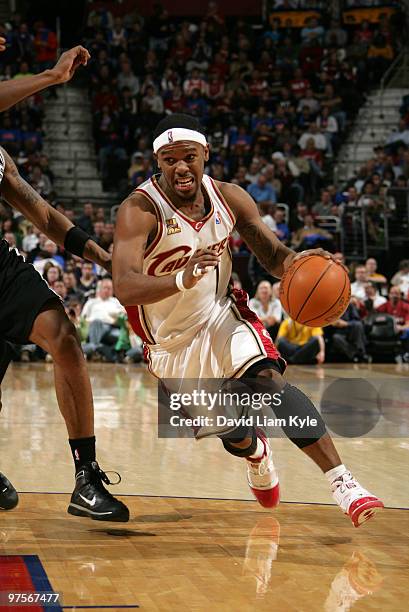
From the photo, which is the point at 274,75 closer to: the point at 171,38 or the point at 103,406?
the point at 171,38

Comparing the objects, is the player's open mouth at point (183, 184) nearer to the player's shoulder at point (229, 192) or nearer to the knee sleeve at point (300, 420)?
the player's shoulder at point (229, 192)

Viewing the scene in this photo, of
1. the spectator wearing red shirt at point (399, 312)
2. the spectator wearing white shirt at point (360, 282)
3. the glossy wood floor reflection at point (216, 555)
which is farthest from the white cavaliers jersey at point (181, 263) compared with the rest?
the spectator wearing white shirt at point (360, 282)

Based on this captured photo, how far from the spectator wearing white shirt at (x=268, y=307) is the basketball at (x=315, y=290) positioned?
821 cm

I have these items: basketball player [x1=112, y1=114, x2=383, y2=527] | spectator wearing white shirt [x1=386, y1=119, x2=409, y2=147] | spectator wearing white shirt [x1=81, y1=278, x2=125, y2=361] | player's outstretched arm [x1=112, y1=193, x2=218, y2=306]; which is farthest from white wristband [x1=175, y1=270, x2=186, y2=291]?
spectator wearing white shirt [x1=386, y1=119, x2=409, y2=147]

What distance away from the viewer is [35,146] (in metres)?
17.8

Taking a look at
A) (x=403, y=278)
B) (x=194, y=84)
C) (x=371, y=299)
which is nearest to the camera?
(x=371, y=299)

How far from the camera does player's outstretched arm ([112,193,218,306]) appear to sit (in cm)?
419

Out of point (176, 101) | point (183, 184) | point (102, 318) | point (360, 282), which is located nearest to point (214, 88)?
point (176, 101)

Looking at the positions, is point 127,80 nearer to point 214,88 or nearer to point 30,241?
point 214,88

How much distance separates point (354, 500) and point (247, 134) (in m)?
14.8

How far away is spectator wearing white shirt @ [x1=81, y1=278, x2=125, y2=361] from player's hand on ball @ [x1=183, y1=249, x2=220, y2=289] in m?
8.98

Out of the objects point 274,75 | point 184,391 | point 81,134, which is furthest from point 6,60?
point 184,391

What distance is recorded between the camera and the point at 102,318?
13.2m

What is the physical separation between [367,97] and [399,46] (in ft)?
4.50
